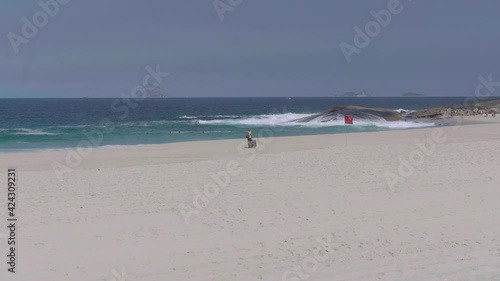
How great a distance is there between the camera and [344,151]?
68.1 feet

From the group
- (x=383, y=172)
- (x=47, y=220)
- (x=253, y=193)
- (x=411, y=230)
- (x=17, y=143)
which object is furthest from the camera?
(x=17, y=143)

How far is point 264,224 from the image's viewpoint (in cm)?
965

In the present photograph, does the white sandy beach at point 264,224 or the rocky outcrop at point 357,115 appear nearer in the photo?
the white sandy beach at point 264,224

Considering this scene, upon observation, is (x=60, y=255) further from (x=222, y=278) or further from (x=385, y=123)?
(x=385, y=123)

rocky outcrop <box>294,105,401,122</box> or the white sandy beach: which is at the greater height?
rocky outcrop <box>294,105,401,122</box>

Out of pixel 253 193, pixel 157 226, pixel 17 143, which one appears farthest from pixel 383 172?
pixel 17 143

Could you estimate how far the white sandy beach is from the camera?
7504 mm

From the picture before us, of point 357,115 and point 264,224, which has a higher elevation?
point 357,115

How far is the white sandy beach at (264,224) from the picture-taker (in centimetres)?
750

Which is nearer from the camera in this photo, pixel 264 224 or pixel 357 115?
pixel 264 224

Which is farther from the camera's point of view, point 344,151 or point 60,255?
point 344,151

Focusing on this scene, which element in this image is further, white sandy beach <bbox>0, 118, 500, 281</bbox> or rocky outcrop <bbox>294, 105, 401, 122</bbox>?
rocky outcrop <bbox>294, 105, 401, 122</bbox>

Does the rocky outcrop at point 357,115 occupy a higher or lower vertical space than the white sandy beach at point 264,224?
higher

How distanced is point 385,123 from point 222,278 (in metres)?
46.1
